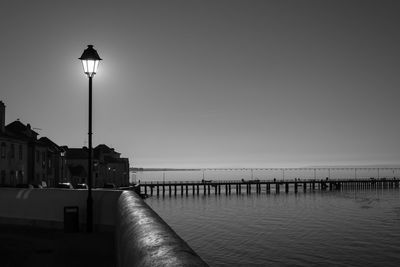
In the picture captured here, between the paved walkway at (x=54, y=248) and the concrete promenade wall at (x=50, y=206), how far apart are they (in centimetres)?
68

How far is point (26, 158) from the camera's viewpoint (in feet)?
155

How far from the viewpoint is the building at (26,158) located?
1652 inches

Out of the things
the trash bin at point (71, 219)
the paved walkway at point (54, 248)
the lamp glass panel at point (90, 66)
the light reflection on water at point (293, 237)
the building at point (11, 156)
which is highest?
the lamp glass panel at point (90, 66)

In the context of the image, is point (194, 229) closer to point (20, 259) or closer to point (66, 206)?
point (66, 206)

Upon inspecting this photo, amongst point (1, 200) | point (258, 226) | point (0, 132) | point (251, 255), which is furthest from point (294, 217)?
point (1, 200)

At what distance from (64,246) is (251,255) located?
2888 centimetres

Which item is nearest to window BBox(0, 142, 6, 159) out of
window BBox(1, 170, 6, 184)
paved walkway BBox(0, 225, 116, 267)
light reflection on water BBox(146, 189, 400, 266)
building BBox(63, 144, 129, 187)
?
window BBox(1, 170, 6, 184)

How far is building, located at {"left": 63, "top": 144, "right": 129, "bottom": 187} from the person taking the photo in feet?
264

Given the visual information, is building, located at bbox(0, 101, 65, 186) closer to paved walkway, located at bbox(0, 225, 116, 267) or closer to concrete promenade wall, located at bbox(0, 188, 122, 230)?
concrete promenade wall, located at bbox(0, 188, 122, 230)

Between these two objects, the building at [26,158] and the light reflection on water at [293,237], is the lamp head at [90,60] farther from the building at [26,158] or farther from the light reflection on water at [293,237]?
the building at [26,158]

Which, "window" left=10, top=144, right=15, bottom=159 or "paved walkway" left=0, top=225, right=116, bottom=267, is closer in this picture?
"paved walkway" left=0, top=225, right=116, bottom=267

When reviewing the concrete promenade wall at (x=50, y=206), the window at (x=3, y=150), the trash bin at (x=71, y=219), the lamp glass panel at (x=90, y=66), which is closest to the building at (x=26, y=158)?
the window at (x=3, y=150)

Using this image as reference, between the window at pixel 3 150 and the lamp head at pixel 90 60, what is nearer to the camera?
the lamp head at pixel 90 60

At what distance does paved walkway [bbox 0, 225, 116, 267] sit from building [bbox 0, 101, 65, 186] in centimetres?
3115
